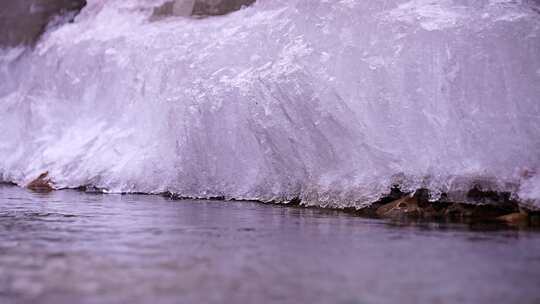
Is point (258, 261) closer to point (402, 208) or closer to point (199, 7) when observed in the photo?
point (402, 208)

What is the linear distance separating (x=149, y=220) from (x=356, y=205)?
2.78m

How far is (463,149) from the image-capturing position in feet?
26.2

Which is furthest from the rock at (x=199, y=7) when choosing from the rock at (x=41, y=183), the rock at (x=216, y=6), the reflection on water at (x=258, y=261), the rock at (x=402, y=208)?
the reflection on water at (x=258, y=261)

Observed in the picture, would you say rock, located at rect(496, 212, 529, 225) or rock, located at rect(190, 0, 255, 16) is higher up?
rock, located at rect(190, 0, 255, 16)

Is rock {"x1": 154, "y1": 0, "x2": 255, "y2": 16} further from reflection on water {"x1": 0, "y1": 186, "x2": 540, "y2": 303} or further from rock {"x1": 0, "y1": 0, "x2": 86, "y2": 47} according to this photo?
reflection on water {"x1": 0, "y1": 186, "x2": 540, "y2": 303}

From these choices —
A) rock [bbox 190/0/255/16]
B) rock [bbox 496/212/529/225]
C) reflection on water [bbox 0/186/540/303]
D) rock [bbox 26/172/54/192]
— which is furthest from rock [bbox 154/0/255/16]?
rock [bbox 496/212/529/225]

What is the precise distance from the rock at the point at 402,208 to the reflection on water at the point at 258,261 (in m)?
0.87

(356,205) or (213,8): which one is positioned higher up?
(213,8)

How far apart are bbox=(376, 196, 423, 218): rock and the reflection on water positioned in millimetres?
873

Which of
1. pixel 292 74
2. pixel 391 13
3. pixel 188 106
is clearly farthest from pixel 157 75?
pixel 391 13

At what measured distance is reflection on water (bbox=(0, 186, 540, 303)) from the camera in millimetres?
3223

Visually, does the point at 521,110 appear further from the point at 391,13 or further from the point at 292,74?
the point at 292,74

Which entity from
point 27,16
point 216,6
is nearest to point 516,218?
point 216,6

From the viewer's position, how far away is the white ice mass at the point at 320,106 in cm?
815
